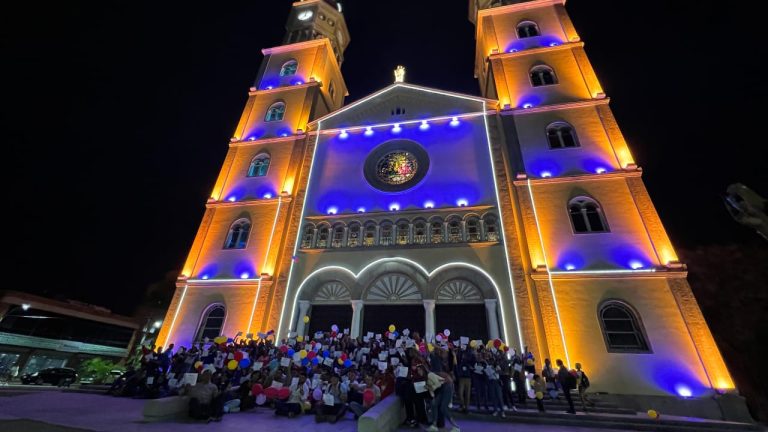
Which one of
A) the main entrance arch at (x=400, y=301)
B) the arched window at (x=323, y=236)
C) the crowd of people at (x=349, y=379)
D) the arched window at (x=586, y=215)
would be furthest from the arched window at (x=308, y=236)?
the arched window at (x=586, y=215)

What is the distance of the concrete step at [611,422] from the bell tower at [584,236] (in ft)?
10.5

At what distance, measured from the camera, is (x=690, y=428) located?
7.71 meters

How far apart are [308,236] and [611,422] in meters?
13.5

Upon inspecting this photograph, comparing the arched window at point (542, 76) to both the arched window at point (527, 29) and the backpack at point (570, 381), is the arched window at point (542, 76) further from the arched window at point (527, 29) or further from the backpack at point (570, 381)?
the backpack at point (570, 381)

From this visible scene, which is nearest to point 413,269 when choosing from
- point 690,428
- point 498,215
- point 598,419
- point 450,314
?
point 450,314

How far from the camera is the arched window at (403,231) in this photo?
15.6m

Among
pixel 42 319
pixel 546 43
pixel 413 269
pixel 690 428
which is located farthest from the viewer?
pixel 42 319

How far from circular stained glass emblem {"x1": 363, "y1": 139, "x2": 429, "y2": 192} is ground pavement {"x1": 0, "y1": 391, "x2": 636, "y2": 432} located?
38.3ft

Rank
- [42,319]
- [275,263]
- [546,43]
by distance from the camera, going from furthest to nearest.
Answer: [42,319] < [546,43] < [275,263]

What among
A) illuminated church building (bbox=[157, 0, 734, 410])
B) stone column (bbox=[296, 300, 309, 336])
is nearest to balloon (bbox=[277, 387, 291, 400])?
illuminated church building (bbox=[157, 0, 734, 410])

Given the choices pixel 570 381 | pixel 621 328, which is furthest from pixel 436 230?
pixel 570 381

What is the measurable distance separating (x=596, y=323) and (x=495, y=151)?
8807mm

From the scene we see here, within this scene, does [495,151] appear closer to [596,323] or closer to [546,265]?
[546,265]

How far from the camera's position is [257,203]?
60.6 feet
